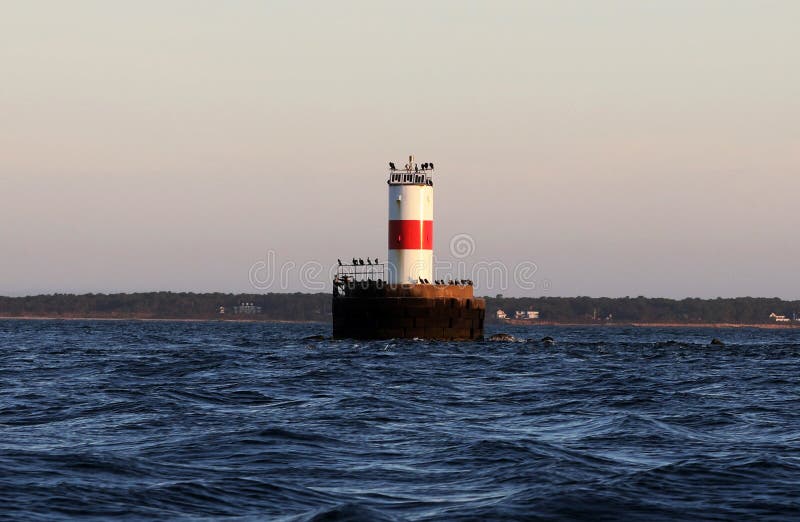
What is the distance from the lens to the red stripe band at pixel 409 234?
2141 inches

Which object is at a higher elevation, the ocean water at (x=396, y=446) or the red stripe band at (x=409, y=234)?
the red stripe band at (x=409, y=234)

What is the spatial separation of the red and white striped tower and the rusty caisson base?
33.0 inches

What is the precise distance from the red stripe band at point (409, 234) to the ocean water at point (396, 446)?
21.6m

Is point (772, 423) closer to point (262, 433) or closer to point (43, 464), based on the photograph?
point (262, 433)

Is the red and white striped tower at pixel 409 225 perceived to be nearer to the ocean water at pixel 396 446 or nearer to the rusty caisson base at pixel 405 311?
the rusty caisson base at pixel 405 311

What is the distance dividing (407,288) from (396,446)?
36.9 metres

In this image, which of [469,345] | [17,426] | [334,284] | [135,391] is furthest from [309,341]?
[17,426]

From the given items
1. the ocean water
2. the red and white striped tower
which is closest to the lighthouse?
the red and white striped tower

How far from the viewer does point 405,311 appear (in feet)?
179

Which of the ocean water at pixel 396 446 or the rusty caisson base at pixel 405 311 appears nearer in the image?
the ocean water at pixel 396 446

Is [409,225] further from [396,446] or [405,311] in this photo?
[396,446]

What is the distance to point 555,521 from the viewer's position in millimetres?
12195

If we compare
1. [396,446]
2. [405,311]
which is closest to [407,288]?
[405,311]

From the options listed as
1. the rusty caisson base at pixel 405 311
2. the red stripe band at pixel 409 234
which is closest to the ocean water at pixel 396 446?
the rusty caisson base at pixel 405 311
